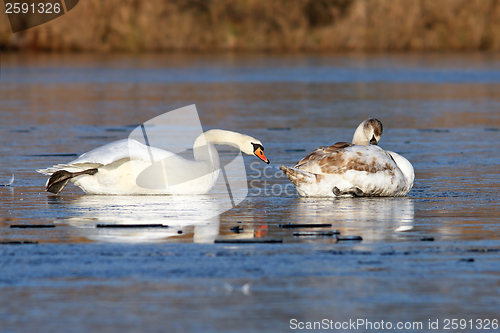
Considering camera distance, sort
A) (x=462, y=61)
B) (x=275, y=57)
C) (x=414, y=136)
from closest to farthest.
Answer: (x=414, y=136) < (x=462, y=61) < (x=275, y=57)

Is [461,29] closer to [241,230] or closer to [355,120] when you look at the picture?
[355,120]

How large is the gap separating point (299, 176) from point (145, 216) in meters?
1.62

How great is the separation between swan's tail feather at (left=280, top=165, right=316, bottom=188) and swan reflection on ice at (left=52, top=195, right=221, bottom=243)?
711 millimetres

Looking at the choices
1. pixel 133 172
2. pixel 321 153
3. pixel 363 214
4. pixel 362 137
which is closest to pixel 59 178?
pixel 133 172

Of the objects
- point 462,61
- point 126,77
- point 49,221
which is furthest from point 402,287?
point 462,61

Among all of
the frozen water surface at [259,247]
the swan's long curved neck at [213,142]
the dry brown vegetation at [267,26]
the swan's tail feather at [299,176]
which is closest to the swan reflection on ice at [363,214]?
the frozen water surface at [259,247]

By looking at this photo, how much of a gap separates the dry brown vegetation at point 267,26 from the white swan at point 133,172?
33877 millimetres

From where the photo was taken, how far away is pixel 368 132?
9438 mm

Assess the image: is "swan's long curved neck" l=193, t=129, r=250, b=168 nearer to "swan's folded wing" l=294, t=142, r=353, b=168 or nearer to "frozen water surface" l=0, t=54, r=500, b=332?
"frozen water surface" l=0, t=54, r=500, b=332

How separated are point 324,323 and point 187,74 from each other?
26019mm

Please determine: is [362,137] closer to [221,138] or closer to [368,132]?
[368,132]

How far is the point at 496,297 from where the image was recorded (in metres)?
4.94

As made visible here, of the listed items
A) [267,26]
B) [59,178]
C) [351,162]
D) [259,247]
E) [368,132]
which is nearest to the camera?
[259,247]

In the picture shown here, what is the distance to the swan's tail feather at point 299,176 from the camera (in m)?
8.37
